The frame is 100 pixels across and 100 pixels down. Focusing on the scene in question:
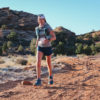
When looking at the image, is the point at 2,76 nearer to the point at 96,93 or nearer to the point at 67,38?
the point at 96,93

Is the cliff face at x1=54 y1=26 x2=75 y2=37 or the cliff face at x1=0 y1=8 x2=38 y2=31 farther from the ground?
the cliff face at x1=0 y1=8 x2=38 y2=31

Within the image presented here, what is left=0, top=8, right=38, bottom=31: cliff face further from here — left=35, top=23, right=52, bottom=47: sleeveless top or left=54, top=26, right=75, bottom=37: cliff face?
left=35, top=23, right=52, bottom=47: sleeveless top

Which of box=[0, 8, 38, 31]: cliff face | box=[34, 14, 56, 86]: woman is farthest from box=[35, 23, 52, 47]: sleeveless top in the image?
box=[0, 8, 38, 31]: cliff face

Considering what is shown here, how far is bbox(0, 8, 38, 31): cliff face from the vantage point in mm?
69812

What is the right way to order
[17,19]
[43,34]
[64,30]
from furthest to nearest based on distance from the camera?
[17,19], [64,30], [43,34]

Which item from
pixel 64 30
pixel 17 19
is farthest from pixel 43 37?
pixel 17 19

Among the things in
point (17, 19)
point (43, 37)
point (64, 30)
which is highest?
point (17, 19)

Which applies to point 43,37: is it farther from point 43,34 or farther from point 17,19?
point 17,19

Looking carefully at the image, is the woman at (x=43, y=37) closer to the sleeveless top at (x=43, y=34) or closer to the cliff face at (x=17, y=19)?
the sleeveless top at (x=43, y=34)

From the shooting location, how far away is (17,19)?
Result: 7394 cm

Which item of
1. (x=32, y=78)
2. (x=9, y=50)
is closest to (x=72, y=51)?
(x=9, y=50)

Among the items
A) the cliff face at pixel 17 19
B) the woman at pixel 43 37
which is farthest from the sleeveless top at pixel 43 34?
the cliff face at pixel 17 19

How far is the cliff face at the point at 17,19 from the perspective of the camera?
69.8 m

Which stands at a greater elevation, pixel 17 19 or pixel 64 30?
pixel 17 19
